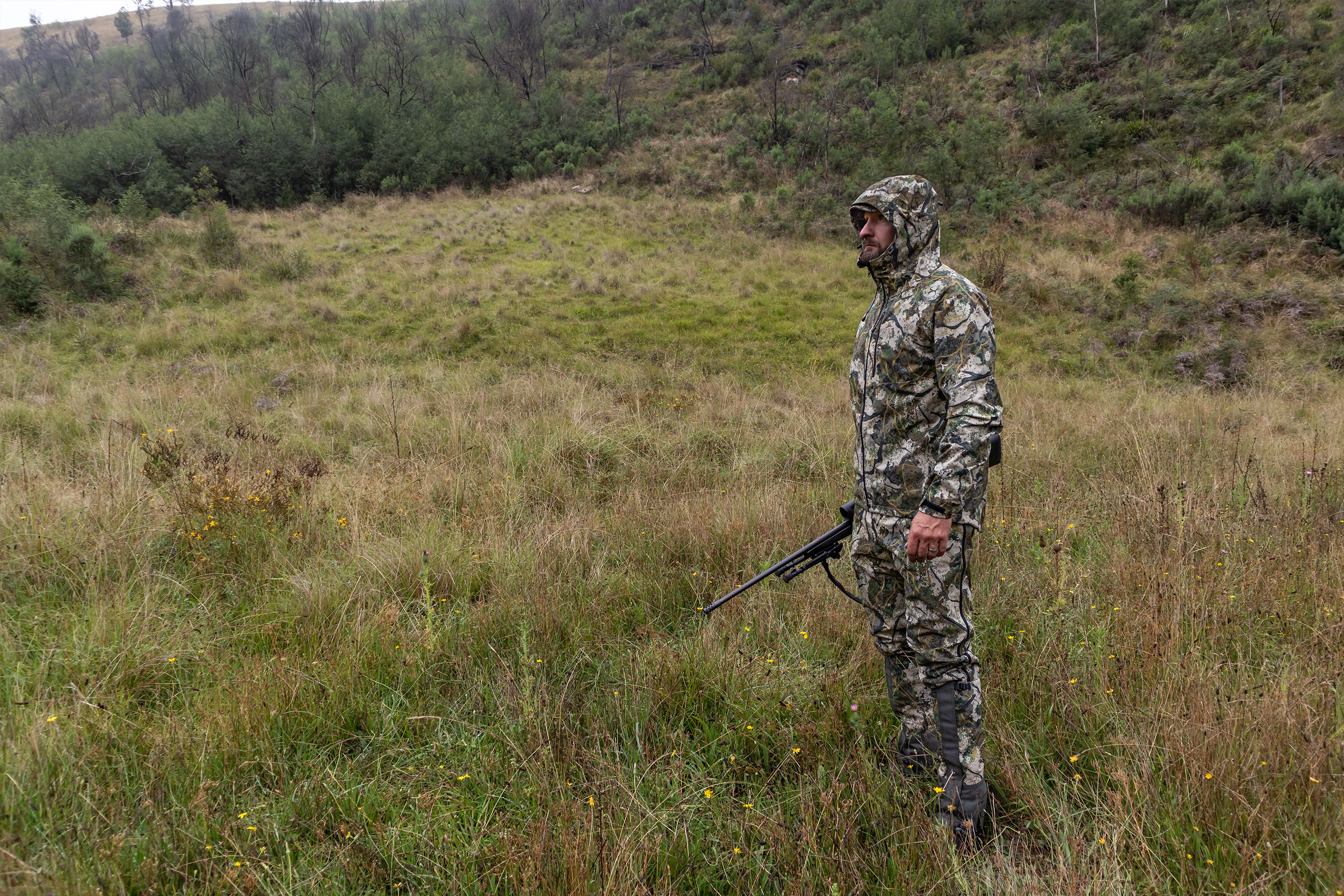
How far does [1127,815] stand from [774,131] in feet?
98.0

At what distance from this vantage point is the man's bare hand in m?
1.99

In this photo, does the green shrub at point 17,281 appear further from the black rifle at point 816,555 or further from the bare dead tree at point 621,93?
the bare dead tree at point 621,93

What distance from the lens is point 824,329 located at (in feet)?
41.3

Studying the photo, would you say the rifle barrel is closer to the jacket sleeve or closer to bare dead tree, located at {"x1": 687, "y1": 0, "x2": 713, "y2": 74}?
the jacket sleeve

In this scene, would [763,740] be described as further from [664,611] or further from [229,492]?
[229,492]

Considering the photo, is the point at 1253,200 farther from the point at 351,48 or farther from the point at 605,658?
the point at 351,48

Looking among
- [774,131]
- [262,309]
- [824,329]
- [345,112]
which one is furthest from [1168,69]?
[345,112]

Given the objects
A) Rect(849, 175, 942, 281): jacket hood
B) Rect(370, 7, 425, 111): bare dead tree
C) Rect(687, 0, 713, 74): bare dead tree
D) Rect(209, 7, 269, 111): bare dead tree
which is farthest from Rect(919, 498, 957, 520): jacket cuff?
Rect(209, 7, 269, 111): bare dead tree

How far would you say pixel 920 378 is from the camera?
2182 millimetres

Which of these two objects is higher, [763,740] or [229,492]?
[229,492]

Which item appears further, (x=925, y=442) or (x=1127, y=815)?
(x=925, y=442)

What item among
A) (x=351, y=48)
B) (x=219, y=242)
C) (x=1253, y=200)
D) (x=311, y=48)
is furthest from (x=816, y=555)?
(x=351, y=48)

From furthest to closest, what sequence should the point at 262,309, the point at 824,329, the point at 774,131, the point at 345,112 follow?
the point at 345,112
the point at 774,131
the point at 824,329
the point at 262,309

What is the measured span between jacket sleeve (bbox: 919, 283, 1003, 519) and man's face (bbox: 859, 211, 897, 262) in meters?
0.30
